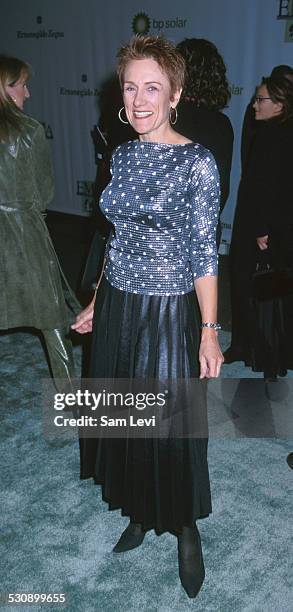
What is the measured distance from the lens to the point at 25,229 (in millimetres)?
2928

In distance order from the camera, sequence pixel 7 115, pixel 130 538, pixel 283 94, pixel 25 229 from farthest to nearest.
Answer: pixel 283 94
pixel 25 229
pixel 7 115
pixel 130 538

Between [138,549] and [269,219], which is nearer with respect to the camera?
[138,549]

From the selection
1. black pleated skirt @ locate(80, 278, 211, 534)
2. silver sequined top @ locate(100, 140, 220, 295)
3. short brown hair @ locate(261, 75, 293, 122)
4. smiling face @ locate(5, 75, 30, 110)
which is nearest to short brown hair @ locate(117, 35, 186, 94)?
silver sequined top @ locate(100, 140, 220, 295)

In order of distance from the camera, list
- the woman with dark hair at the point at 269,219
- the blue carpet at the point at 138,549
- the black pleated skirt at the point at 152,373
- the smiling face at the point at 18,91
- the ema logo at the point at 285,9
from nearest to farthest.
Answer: the black pleated skirt at the point at 152,373, the blue carpet at the point at 138,549, the smiling face at the point at 18,91, the woman with dark hair at the point at 269,219, the ema logo at the point at 285,9

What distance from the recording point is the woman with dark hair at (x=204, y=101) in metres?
2.48

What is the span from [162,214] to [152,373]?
58 centimetres

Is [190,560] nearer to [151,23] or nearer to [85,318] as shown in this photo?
[85,318]

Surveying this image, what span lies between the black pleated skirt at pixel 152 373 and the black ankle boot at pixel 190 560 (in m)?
0.06

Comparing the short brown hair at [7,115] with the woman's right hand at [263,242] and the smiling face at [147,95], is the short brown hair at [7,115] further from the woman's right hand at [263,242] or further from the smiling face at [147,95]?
the woman's right hand at [263,242]

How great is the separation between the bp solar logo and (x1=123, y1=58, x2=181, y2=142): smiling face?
527cm

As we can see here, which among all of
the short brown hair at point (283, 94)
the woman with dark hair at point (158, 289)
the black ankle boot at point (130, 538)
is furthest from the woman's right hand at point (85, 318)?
the short brown hair at point (283, 94)

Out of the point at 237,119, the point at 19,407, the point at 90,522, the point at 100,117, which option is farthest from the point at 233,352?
the point at 100,117

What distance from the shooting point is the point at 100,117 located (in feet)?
23.9

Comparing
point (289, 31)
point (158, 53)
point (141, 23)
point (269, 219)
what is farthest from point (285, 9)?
point (158, 53)
